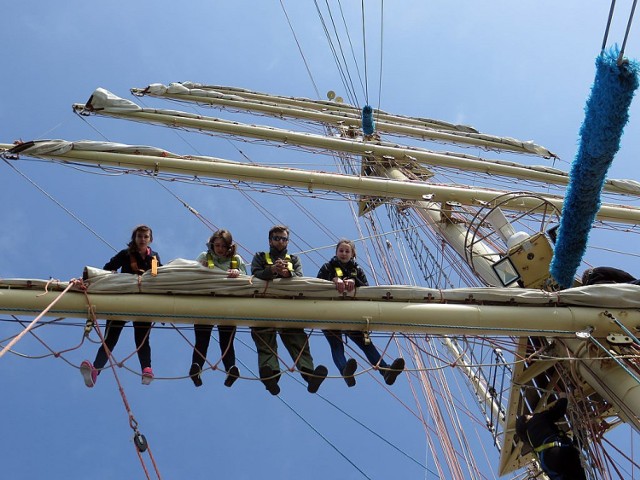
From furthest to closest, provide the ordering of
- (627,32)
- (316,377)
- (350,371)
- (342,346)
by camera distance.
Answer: (342,346)
(350,371)
(316,377)
(627,32)

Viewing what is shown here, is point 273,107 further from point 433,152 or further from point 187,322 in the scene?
→ point 187,322

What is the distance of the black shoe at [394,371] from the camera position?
4375mm

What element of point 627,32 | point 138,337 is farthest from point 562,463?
point 138,337

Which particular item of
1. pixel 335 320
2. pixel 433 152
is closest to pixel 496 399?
pixel 335 320

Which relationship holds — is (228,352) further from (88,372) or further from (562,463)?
(562,463)

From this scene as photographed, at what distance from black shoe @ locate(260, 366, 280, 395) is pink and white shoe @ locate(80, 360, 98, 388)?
44.2 inches

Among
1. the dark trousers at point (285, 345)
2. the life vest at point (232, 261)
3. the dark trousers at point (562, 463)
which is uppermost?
the life vest at point (232, 261)

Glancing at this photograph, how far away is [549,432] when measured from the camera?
15.2 feet

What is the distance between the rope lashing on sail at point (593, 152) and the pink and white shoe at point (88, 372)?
349 centimetres

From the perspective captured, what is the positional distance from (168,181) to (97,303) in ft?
13.9

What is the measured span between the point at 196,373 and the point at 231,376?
26 cm

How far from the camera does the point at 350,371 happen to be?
4.44 metres

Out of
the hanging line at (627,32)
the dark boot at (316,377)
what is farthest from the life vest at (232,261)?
the hanging line at (627,32)

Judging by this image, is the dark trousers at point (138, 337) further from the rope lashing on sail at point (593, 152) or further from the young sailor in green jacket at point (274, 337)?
the rope lashing on sail at point (593, 152)
